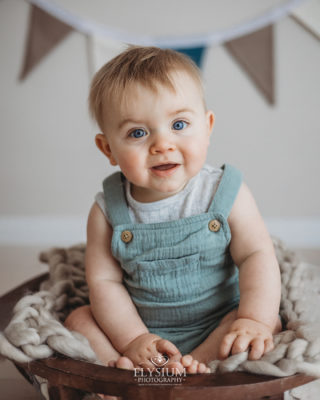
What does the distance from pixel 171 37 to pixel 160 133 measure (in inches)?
45.4

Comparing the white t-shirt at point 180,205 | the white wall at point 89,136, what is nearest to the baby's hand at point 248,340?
the white t-shirt at point 180,205

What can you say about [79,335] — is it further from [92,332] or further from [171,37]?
[171,37]

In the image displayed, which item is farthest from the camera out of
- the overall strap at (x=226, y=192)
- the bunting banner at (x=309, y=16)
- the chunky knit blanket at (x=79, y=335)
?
the bunting banner at (x=309, y=16)

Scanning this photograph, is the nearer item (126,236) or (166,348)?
(166,348)

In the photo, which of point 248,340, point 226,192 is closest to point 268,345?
point 248,340

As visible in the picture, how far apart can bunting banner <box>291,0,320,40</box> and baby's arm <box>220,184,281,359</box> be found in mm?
1106

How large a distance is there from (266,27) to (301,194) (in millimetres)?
659

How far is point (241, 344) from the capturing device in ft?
2.26

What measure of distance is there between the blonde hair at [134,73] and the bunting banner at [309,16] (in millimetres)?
1059

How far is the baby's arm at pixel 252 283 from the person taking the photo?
0.70 m

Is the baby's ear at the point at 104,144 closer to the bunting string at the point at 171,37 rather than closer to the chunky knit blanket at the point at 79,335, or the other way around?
the chunky knit blanket at the point at 79,335

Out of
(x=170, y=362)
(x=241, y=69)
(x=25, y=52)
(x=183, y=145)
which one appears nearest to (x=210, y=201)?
(x=183, y=145)

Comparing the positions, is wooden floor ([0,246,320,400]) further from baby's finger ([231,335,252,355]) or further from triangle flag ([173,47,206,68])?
triangle flag ([173,47,206,68])

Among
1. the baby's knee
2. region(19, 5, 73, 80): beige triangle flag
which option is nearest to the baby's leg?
the baby's knee
